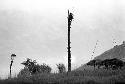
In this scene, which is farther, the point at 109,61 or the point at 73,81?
the point at 109,61

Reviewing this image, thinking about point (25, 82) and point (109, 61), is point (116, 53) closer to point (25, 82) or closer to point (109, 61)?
point (109, 61)

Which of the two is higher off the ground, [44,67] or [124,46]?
[124,46]

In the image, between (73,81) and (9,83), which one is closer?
(73,81)

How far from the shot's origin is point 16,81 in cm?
2428

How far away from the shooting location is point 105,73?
92.9 ft

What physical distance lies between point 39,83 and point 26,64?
161 ft

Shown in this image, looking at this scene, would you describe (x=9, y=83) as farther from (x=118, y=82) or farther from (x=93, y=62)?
(x=93, y=62)

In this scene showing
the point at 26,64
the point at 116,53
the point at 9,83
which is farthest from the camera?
the point at 116,53

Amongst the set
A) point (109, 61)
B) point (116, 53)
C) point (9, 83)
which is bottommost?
point (9, 83)

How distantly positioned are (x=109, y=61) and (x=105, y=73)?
9.42 meters

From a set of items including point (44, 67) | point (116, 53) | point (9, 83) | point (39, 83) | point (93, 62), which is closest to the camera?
point (39, 83)

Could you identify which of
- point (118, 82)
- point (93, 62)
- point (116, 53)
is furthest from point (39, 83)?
point (116, 53)

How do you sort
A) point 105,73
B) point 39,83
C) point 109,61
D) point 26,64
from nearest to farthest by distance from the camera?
1. point 39,83
2. point 105,73
3. point 109,61
4. point 26,64

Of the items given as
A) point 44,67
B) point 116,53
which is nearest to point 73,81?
point 44,67
